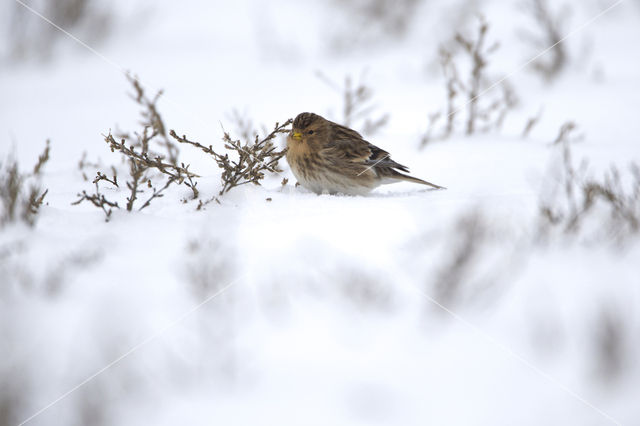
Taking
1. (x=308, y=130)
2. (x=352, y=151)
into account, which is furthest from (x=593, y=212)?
(x=308, y=130)

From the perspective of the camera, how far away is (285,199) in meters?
3.41

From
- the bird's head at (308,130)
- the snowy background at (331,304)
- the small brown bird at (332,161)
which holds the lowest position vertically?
the snowy background at (331,304)

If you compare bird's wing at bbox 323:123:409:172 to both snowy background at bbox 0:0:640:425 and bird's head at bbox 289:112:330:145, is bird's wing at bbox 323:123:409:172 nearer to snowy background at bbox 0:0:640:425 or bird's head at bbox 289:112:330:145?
bird's head at bbox 289:112:330:145

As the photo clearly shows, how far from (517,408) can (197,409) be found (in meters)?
0.97

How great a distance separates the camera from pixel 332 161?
365cm

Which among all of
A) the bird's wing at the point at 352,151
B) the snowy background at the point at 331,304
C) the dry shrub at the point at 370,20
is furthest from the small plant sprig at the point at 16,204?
the dry shrub at the point at 370,20

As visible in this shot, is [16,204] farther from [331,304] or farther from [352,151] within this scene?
[352,151]

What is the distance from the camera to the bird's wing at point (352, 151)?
3711mm

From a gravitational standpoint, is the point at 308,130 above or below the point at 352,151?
above

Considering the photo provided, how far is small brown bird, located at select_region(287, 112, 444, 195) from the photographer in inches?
144

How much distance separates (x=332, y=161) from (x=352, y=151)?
201mm

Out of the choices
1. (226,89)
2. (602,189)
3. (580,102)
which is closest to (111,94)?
(226,89)

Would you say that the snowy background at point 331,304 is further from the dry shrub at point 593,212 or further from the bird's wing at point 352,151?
the bird's wing at point 352,151

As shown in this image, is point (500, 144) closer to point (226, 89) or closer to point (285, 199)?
point (285, 199)
